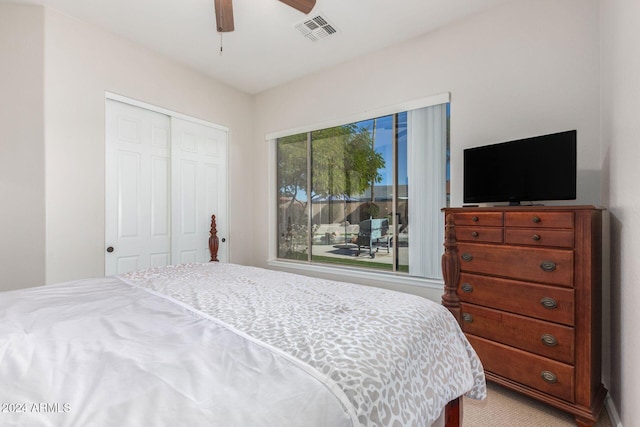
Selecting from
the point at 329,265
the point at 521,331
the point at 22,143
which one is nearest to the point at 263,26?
the point at 22,143

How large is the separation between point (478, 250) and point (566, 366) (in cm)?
81

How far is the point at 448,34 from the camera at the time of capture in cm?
279

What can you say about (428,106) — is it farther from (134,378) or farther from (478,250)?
(134,378)

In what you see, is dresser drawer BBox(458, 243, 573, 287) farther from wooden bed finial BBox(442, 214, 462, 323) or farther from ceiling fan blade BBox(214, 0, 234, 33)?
ceiling fan blade BBox(214, 0, 234, 33)

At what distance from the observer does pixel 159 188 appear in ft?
11.1

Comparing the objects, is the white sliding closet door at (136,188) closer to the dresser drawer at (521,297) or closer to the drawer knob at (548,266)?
the dresser drawer at (521,297)

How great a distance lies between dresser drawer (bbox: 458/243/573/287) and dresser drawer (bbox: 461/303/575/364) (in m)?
0.26

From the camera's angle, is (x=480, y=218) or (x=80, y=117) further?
(x=80, y=117)

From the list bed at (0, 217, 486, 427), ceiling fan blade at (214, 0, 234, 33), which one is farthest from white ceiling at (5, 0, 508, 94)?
bed at (0, 217, 486, 427)

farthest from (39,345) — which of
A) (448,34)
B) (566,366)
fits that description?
(448,34)

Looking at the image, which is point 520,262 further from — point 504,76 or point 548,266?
point 504,76

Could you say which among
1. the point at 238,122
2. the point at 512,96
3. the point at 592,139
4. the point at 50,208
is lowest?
the point at 50,208

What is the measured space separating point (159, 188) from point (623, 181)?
12.4 ft

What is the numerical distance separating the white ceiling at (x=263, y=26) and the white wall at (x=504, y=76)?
174 millimetres
